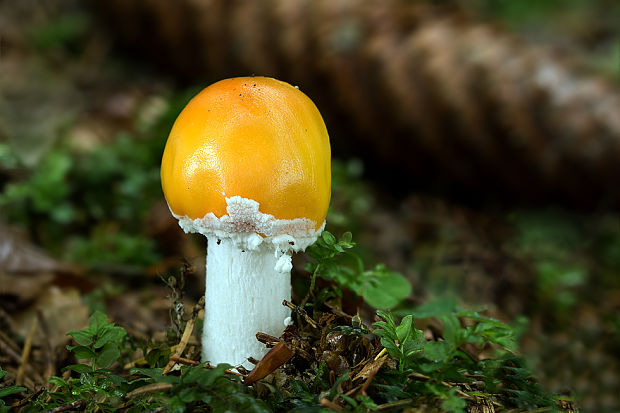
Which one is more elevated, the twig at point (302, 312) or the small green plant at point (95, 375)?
the twig at point (302, 312)

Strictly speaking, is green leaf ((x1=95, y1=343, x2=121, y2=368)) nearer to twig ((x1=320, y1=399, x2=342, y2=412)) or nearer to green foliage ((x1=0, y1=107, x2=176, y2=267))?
twig ((x1=320, y1=399, x2=342, y2=412))

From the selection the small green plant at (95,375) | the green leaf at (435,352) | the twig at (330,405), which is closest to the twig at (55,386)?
the small green plant at (95,375)

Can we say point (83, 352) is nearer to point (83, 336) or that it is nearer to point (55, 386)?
point (83, 336)

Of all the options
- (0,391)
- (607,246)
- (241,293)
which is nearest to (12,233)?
(0,391)

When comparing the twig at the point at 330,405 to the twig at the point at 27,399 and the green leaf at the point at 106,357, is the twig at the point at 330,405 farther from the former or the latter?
the twig at the point at 27,399

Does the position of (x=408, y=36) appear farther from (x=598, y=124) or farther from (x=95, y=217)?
(x=95, y=217)

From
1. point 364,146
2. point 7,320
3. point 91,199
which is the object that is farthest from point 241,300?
point 364,146
